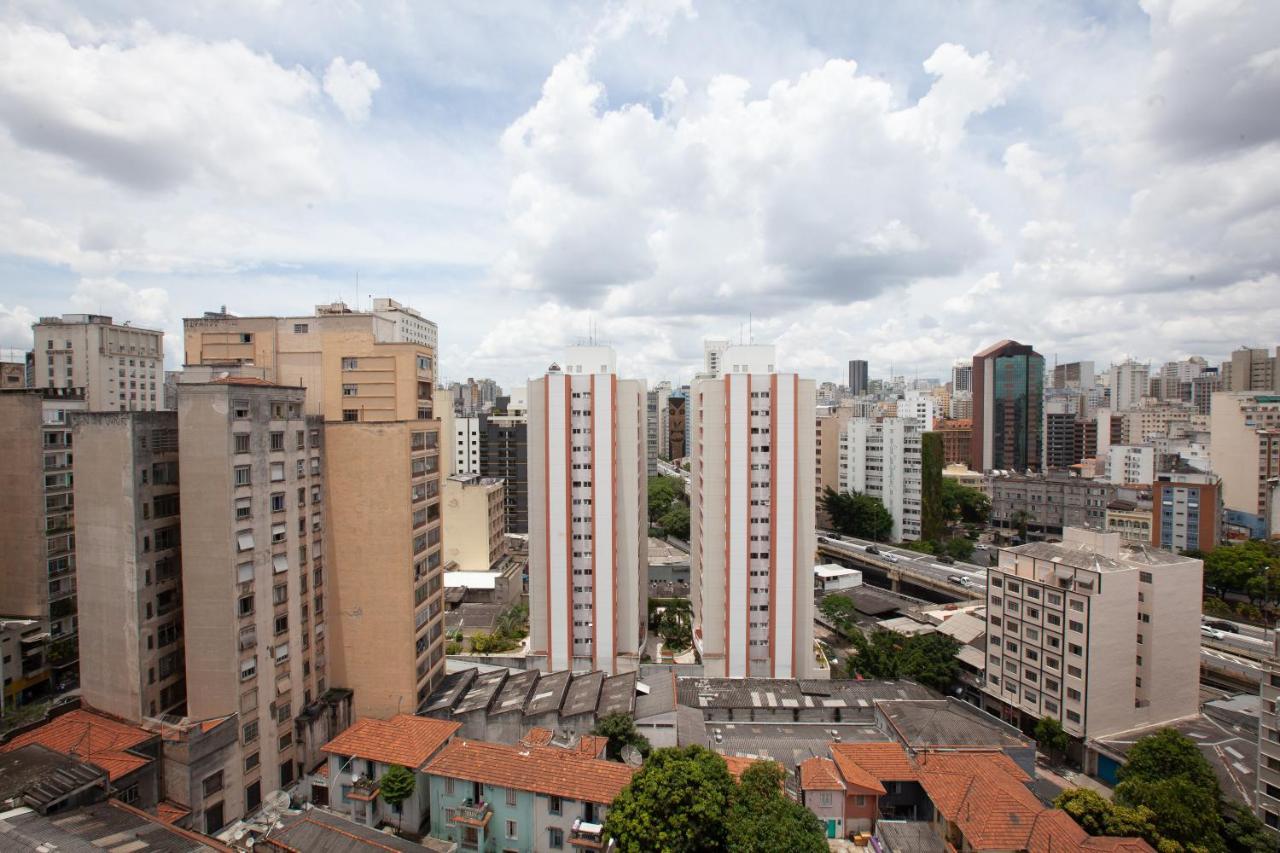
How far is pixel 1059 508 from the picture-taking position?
77875 millimetres

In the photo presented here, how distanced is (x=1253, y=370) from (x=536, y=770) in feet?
431

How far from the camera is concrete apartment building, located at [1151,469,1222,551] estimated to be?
60.4m

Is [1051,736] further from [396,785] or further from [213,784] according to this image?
[213,784]

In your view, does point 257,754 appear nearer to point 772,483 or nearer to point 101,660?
point 101,660

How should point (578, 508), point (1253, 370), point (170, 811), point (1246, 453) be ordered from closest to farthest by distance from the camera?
point (170, 811) → point (578, 508) → point (1246, 453) → point (1253, 370)

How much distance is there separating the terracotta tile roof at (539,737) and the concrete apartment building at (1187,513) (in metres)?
63.6

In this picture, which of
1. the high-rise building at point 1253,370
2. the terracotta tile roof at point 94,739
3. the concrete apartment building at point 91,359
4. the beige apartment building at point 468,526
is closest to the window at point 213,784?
the terracotta tile roof at point 94,739

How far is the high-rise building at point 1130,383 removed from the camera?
493 ft

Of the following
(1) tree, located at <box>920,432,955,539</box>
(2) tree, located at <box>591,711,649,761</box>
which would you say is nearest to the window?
(2) tree, located at <box>591,711,649,761</box>

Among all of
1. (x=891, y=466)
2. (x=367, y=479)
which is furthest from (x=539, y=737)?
(x=891, y=466)

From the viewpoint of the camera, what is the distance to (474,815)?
23.2 meters

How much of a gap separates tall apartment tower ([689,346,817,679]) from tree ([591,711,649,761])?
9837 mm

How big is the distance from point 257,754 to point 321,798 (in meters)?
3.16

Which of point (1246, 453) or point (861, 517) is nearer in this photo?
point (1246, 453)
